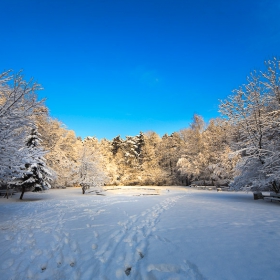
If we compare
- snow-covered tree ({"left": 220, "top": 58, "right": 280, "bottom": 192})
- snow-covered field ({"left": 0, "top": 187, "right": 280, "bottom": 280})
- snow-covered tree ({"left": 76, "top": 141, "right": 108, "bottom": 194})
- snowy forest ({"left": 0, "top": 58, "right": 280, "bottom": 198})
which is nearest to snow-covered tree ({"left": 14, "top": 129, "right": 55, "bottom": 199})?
snowy forest ({"left": 0, "top": 58, "right": 280, "bottom": 198})

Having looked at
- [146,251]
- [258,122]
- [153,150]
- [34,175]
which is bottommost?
[146,251]

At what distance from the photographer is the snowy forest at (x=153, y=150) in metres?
7.95

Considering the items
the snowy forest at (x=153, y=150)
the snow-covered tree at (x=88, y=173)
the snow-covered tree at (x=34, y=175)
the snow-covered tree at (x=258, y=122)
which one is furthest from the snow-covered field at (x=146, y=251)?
the snow-covered tree at (x=88, y=173)

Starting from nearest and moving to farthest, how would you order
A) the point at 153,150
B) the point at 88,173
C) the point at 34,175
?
the point at 34,175 < the point at 88,173 < the point at 153,150

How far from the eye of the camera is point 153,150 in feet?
151

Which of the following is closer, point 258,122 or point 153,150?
point 258,122

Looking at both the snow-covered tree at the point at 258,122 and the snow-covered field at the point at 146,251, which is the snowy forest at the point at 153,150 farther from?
the snow-covered field at the point at 146,251

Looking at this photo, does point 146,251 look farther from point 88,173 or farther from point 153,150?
point 153,150

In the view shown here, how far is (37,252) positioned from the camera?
476 cm

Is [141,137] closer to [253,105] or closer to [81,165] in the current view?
[81,165]

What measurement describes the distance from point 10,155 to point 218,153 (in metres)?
29.9

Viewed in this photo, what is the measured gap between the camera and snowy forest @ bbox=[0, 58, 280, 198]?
26.1 ft

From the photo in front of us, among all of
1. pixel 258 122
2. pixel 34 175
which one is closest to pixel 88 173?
pixel 34 175

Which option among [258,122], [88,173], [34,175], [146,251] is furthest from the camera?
[88,173]
